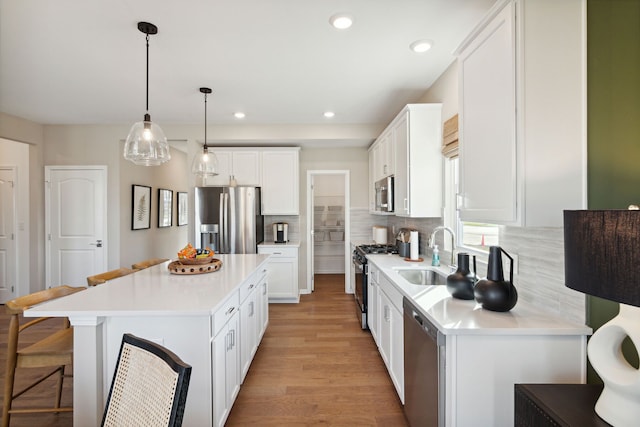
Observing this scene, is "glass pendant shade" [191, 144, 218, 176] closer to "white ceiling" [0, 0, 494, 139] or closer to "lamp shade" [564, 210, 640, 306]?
"white ceiling" [0, 0, 494, 139]

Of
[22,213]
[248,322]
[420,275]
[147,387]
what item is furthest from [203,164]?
[22,213]

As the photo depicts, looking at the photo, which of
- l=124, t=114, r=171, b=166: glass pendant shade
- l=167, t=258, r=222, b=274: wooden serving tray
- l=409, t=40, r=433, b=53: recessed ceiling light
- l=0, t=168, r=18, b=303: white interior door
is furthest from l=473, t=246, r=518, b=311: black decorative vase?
l=0, t=168, r=18, b=303: white interior door

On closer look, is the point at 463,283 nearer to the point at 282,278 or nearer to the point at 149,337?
the point at 149,337

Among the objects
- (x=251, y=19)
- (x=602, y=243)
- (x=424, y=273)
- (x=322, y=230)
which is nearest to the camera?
(x=602, y=243)

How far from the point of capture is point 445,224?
9.48 feet

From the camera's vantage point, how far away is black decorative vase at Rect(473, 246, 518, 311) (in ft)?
4.98

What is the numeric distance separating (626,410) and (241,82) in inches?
132

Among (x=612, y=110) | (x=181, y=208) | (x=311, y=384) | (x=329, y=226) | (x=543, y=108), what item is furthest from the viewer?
(x=329, y=226)

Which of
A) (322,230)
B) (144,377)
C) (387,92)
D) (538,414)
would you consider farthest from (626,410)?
(322,230)

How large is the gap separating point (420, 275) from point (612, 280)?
2.16 metres

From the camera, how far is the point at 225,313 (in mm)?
1880

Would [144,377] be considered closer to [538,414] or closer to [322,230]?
[538,414]

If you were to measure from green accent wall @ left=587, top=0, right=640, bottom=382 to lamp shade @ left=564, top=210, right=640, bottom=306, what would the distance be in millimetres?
585

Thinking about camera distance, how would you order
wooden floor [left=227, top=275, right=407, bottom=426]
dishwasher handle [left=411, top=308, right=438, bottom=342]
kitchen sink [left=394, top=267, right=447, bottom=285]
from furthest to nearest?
1. kitchen sink [left=394, top=267, right=447, bottom=285]
2. wooden floor [left=227, top=275, right=407, bottom=426]
3. dishwasher handle [left=411, top=308, right=438, bottom=342]
